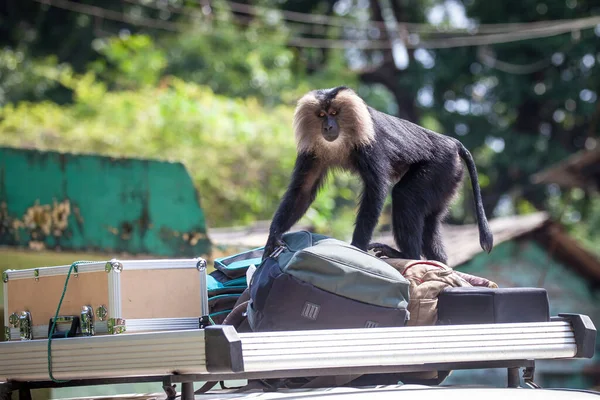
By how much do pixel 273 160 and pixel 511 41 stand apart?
28.8 ft

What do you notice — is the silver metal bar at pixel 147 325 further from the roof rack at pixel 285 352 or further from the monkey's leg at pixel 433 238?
the monkey's leg at pixel 433 238

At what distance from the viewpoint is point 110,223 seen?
280 inches

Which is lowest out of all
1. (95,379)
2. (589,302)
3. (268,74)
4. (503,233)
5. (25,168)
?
(589,302)

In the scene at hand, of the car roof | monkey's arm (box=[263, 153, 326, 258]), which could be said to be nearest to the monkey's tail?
monkey's arm (box=[263, 153, 326, 258])

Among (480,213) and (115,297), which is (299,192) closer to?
(480,213)

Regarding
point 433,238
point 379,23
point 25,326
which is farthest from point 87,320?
point 379,23

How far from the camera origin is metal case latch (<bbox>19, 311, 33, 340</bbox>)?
3264 millimetres

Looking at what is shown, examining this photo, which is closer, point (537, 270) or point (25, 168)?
point (25, 168)

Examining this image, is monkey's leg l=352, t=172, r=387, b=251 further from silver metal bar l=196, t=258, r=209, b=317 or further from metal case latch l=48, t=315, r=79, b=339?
metal case latch l=48, t=315, r=79, b=339

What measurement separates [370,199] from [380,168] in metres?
0.17

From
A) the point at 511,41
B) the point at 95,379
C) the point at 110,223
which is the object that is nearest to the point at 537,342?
the point at 95,379

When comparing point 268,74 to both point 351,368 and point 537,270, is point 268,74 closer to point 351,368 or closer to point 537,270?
point 537,270

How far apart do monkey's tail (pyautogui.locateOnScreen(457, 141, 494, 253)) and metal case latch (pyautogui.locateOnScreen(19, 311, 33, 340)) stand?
2160 millimetres

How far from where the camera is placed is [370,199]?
4535 millimetres
